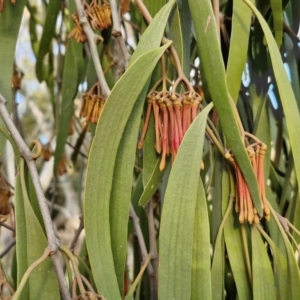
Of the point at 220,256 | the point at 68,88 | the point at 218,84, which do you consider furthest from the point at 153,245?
the point at 68,88

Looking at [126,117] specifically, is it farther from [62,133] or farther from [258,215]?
[62,133]

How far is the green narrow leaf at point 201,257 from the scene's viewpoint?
0.40m

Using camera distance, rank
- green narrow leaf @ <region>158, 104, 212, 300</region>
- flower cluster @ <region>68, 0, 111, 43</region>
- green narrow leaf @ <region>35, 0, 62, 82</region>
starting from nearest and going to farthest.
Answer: green narrow leaf @ <region>158, 104, 212, 300</region>
flower cluster @ <region>68, 0, 111, 43</region>
green narrow leaf @ <region>35, 0, 62, 82</region>

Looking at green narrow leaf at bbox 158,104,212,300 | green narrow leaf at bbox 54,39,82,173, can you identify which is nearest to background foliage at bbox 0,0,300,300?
green narrow leaf at bbox 158,104,212,300

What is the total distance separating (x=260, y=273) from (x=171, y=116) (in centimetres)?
16

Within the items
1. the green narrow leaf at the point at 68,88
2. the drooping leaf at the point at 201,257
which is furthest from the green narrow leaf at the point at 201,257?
the green narrow leaf at the point at 68,88

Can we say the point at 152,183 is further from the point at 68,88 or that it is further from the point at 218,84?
the point at 68,88

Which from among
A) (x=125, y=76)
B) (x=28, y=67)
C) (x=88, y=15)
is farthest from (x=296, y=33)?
(x=28, y=67)

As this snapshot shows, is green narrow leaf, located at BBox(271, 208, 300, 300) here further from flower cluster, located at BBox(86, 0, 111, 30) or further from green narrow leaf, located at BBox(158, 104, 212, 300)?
flower cluster, located at BBox(86, 0, 111, 30)

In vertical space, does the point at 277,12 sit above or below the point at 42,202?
above

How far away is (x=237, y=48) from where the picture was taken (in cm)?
50

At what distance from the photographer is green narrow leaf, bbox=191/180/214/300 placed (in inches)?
15.8

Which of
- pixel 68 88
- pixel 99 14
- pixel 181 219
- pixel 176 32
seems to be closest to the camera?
pixel 181 219

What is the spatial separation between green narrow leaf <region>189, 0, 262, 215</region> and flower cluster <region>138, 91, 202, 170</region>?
2cm
